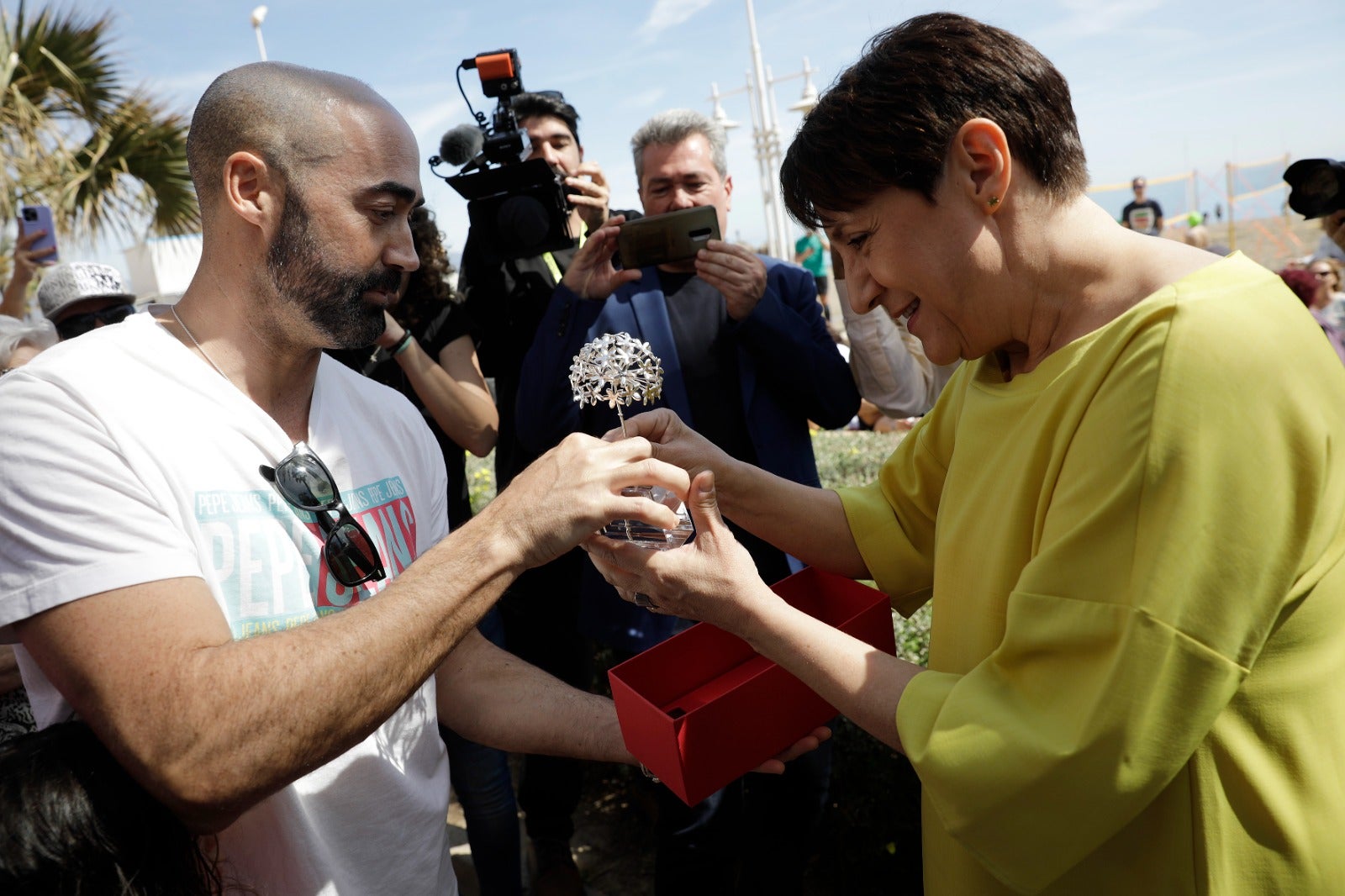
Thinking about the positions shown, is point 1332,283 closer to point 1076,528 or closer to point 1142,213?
point 1142,213

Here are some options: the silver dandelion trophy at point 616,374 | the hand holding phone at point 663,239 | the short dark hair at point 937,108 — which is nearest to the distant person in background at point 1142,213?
the hand holding phone at point 663,239

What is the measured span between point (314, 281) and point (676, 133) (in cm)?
184

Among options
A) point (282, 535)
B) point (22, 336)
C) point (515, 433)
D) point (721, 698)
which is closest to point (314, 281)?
point (282, 535)

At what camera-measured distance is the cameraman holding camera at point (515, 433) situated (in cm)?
367

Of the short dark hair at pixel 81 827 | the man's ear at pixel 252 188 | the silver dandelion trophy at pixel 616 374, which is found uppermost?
the man's ear at pixel 252 188

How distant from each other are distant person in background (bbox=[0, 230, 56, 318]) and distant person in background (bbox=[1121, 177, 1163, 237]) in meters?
12.0

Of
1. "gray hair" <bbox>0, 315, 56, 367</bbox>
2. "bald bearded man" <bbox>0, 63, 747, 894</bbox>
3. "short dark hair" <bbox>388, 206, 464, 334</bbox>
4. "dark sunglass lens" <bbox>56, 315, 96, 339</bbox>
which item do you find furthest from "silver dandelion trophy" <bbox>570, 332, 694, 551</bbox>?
"dark sunglass lens" <bbox>56, 315, 96, 339</bbox>

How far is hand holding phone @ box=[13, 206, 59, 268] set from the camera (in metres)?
5.54

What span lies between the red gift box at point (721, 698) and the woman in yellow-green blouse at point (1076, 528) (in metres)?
0.20

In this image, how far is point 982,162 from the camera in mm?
1488

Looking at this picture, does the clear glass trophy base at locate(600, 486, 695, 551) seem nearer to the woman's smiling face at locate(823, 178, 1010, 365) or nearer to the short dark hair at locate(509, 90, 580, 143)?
the woman's smiling face at locate(823, 178, 1010, 365)

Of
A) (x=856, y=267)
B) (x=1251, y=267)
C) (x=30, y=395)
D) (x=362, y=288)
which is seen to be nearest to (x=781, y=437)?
(x=856, y=267)

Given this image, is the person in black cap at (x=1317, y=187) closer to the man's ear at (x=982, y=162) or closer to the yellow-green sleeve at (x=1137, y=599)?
the man's ear at (x=982, y=162)

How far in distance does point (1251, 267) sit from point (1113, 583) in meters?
0.59
